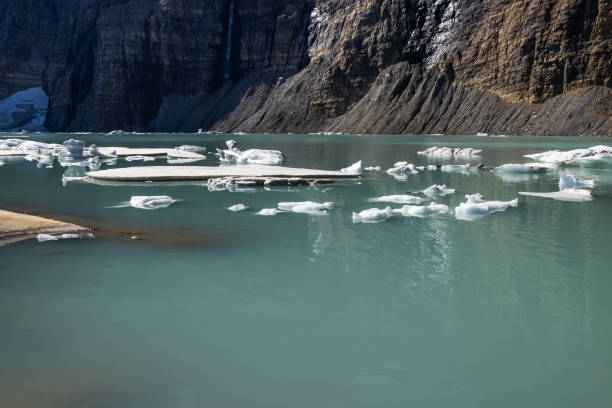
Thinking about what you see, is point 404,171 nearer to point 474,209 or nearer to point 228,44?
point 474,209

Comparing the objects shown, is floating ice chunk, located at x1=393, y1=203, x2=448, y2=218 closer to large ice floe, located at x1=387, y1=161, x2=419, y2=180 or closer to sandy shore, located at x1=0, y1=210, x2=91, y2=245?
sandy shore, located at x1=0, y1=210, x2=91, y2=245

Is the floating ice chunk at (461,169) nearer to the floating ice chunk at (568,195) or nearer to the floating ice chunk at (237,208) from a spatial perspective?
the floating ice chunk at (568,195)

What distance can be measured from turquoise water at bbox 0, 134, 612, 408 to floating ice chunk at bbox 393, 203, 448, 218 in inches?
41.2

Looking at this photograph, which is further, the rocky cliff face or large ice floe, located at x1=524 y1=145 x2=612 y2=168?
the rocky cliff face

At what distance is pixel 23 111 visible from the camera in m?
126

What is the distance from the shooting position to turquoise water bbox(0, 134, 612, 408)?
4207mm

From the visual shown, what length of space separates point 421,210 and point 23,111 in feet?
440

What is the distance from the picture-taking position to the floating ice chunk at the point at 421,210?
11.5 metres

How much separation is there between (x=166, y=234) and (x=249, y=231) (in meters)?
1.44

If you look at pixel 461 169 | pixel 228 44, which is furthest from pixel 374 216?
pixel 228 44

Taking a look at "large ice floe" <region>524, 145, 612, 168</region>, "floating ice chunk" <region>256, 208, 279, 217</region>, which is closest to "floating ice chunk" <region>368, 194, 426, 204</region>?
"floating ice chunk" <region>256, 208, 279, 217</region>

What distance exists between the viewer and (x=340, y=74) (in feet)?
307

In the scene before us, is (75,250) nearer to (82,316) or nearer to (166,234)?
(166,234)

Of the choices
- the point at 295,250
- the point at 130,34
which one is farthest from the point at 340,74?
the point at 295,250
